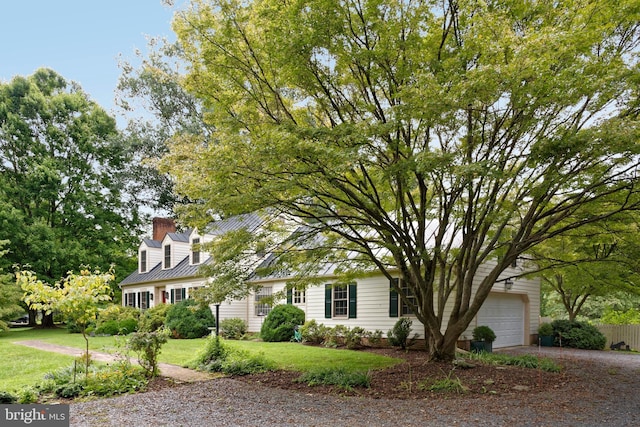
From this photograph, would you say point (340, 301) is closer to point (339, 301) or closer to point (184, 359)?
point (339, 301)

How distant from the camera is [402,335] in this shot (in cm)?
1462

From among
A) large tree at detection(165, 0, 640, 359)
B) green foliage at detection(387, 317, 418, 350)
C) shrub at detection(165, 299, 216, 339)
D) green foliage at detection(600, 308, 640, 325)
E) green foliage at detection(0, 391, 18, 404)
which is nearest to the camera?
green foliage at detection(0, 391, 18, 404)

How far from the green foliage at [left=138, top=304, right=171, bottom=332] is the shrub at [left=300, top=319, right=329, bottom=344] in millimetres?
6908

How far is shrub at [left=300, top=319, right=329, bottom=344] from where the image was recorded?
16.4m

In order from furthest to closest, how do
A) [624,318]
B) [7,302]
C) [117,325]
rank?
Result: [7,302]
[117,325]
[624,318]

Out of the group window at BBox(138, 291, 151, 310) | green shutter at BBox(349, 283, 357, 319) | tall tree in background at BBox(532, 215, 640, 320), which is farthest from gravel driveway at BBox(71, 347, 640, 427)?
window at BBox(138, 291, 151, 310)

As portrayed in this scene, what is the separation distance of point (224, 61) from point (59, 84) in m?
26.0

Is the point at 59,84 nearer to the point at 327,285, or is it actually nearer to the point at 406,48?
the point at 327,285

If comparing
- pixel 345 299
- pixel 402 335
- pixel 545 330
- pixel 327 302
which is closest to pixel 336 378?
pixel 402 335

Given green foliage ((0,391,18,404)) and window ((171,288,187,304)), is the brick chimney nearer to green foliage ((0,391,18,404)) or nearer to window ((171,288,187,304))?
window ((171,288,187,304))

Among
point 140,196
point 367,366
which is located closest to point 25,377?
point 367,366

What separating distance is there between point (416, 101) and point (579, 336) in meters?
15.1

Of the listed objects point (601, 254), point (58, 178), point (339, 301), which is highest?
point (58, 178)

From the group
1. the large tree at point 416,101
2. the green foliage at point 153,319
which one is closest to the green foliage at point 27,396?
the large tree at point 416,101
